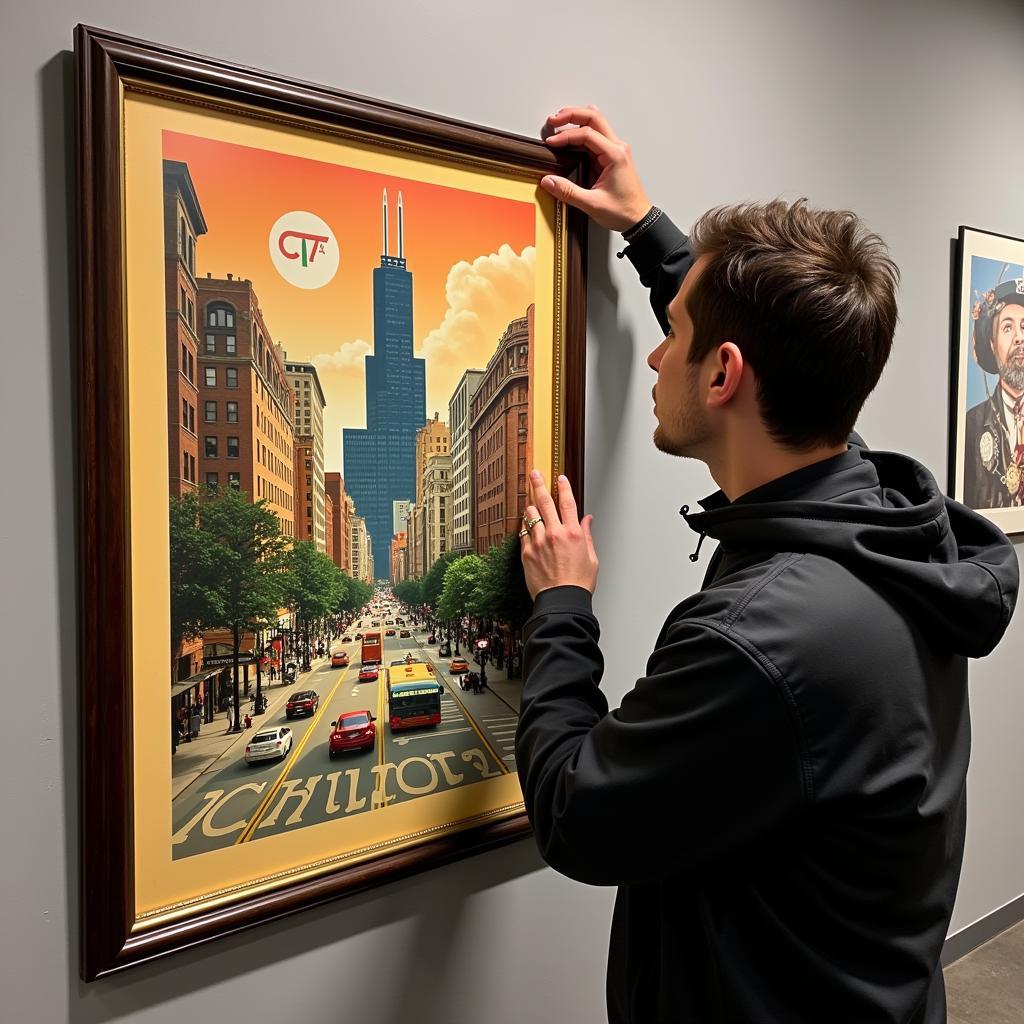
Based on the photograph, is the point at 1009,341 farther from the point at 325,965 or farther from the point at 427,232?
the point at 325,965

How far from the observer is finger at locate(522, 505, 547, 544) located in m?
1.11

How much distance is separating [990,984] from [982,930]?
0.51ft

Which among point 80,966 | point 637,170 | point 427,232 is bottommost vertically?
point 80,966

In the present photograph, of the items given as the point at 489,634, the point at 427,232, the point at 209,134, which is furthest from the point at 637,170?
the point at 489,634

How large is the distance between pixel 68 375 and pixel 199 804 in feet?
1.82

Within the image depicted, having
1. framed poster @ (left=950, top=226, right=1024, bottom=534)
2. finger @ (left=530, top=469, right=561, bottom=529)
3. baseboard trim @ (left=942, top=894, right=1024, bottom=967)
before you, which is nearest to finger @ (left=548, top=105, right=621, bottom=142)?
finger @ (left=530, top=469, right=561, bottom=529)

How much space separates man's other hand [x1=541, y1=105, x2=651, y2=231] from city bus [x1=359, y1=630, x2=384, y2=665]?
752mm

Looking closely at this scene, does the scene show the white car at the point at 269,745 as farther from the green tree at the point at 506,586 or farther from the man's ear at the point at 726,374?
the man's ear at the point at 726,374

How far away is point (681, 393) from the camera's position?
944 millimetres

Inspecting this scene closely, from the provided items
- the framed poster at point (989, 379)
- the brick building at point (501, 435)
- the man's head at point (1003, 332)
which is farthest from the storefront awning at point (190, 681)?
the man's head at point (1003, 332)

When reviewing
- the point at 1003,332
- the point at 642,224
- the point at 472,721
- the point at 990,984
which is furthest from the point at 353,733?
the point at 990,984

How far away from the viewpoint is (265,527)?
908 millimetres

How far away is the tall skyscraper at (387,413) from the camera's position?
38.8 inches

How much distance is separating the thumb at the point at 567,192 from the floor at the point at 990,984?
89.5 inches
